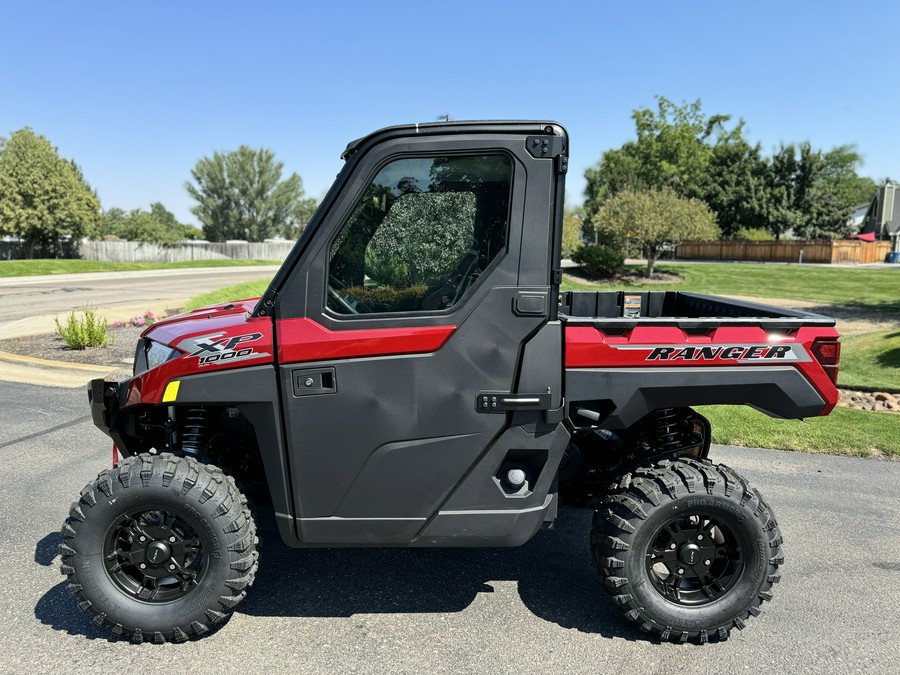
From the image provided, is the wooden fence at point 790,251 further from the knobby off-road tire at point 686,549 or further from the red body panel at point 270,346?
the red body panel at point 270,346

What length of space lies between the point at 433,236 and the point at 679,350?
3.95 feet

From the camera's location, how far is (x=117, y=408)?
10.8ft

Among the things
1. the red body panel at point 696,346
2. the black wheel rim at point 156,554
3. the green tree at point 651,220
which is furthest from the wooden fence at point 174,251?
the red body panel at point 696,346

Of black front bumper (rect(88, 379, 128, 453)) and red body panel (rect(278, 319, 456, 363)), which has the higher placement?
red body panel (rect(278, 319, 456, 363))

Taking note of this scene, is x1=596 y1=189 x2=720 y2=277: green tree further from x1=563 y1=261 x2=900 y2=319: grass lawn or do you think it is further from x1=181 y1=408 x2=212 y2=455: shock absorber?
x1=181 y1=408 x2=212 y2=455: shock absorber

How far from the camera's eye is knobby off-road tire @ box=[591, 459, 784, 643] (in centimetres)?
297

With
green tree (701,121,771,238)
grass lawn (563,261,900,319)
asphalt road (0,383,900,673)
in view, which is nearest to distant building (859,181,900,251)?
green tree (701,121,771,238)

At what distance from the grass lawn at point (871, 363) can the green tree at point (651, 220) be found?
70.8ft

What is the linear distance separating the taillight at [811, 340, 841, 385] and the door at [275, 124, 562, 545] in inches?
48.0

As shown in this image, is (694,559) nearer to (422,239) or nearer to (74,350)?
(422,239)

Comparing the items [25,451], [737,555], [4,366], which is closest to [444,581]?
[737,555]

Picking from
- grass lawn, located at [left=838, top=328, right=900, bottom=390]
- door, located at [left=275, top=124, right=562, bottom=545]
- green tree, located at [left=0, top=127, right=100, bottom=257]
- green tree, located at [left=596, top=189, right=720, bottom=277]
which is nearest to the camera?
door, located at [left=275, top=124, right=562, bottom=545]

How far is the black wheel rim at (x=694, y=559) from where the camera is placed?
3.06 metres

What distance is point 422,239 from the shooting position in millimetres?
2818
